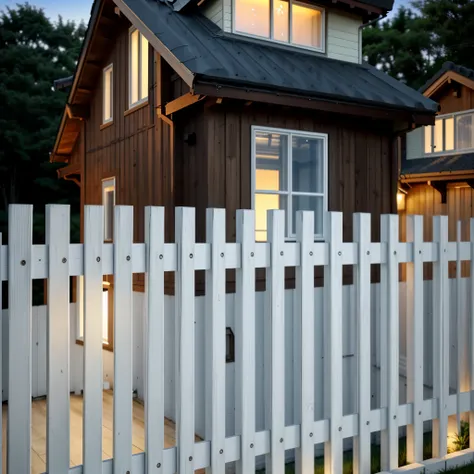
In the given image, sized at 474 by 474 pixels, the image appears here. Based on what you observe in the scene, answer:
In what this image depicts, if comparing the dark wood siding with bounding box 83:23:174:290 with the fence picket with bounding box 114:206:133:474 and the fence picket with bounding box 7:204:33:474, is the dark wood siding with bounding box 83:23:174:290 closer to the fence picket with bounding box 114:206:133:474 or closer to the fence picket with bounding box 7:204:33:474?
the fence picket with bounding box 114:206:133:474

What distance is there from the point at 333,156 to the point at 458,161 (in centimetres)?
737

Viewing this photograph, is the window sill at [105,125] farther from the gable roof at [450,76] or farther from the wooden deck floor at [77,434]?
the gable roof at [450,76]

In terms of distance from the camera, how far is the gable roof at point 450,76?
13461 mm

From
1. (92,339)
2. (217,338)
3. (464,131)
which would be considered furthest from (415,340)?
(464,131)

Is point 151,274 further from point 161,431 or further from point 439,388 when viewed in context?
point 439,388

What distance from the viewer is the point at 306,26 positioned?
8.40 meters

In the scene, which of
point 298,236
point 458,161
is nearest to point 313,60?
point 298,236

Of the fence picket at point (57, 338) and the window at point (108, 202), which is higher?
the window at point (108, 202)

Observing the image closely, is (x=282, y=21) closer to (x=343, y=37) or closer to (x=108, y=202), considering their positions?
(x=343, y=37)

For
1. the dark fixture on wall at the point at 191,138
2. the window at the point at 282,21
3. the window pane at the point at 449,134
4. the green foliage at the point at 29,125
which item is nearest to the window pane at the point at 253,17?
the window at the point at 282,21

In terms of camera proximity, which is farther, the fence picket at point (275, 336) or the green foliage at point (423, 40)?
the green foliage at point (423, 40)

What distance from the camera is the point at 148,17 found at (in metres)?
7.23

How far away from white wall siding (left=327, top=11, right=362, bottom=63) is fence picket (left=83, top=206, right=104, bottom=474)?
22.4ft

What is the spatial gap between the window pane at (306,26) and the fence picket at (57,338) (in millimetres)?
6523
